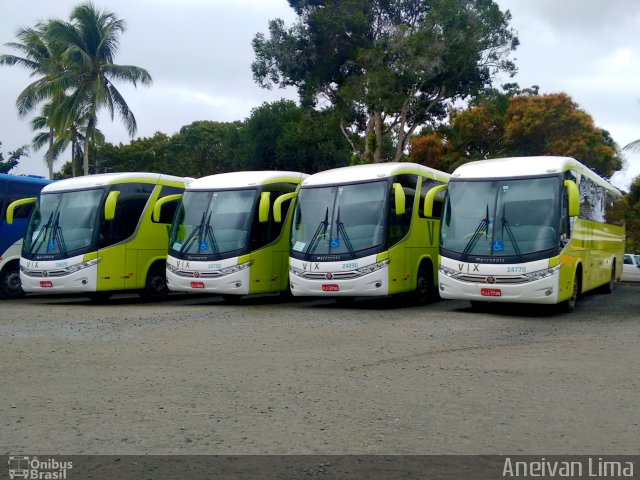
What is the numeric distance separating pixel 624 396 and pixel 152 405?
4.60m

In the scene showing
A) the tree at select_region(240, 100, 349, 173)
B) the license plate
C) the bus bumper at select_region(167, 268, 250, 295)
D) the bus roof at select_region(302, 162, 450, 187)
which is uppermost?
the tree at select_region(240, 100, 349, 173)

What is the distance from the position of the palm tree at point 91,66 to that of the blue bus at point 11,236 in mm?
16090

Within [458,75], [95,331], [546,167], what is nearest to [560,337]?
[546,167]

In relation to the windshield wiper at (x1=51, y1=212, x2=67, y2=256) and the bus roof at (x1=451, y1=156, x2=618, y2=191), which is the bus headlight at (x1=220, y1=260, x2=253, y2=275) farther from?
the bus roof at (x1=451, y1=156, x2=618, y2=191)

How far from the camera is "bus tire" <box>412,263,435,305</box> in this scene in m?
19.4

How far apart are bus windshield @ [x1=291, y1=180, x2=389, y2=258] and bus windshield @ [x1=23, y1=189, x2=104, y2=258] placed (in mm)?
4887

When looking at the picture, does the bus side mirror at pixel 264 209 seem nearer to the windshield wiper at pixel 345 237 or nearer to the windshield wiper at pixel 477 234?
the windshield wiper at pixel 345 237

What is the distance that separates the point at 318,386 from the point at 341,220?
9407mm

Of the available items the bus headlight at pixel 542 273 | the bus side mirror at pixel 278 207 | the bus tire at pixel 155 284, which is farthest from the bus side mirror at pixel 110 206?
the bus headlight at pixel 542 273

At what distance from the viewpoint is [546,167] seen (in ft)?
53.5

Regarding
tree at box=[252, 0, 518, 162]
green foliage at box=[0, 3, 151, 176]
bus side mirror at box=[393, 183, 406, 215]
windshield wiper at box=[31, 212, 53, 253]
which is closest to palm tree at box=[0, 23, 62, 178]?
green foliage at box=[0, 3, 151, 176]

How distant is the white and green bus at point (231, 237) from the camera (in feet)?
61.0
